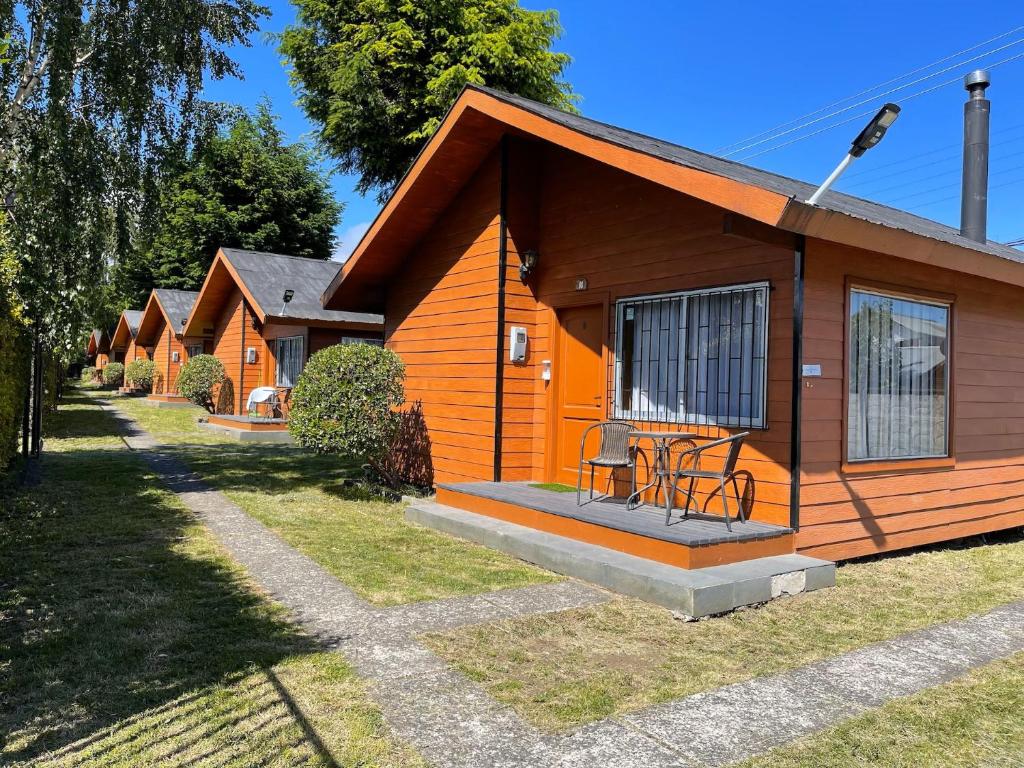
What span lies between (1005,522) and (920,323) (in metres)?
2.54

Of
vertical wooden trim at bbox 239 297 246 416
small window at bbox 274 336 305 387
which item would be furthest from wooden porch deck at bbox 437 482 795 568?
vertical wooden trim at bbox 239 297 246 416

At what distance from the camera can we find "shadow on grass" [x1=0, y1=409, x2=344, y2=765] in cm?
304

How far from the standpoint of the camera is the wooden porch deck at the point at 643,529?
16.8 feet

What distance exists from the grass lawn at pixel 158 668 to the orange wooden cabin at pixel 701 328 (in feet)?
8.87

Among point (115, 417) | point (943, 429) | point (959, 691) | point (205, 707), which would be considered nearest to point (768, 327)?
point (943, 429)

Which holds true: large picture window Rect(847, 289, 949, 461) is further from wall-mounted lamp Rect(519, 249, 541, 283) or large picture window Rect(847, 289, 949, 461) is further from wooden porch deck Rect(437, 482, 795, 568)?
wall-mounted lamp Rect(519, 249, 541, 283)

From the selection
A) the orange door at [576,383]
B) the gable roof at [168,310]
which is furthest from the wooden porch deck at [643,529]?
the gable roof at [168,310]

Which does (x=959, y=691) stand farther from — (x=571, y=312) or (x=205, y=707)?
(x=571, y=312)

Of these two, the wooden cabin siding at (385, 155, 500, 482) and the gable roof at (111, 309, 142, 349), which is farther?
the gable roof at (111, 309, 142, 349)

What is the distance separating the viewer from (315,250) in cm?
3544

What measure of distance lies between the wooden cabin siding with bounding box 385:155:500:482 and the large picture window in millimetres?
3631

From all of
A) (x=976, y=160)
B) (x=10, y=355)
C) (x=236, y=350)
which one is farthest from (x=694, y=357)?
(x=236, y=350)

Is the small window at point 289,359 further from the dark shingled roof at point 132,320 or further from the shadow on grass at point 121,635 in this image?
the dark shingled roof at point 132,320

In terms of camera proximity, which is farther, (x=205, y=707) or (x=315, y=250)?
(x=315, y=250)
